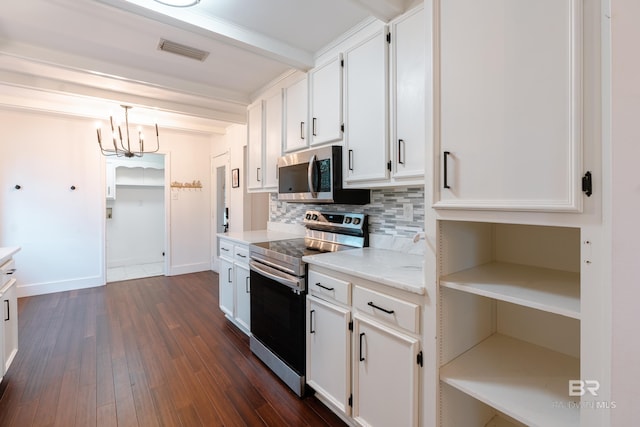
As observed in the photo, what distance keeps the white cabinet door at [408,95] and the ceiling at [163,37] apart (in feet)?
0.53

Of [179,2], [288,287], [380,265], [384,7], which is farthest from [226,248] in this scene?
[384,7]

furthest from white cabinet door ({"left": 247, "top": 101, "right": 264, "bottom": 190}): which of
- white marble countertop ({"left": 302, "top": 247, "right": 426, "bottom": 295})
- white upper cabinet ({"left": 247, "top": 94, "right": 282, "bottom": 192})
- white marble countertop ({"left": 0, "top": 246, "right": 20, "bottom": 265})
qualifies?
white marble countertop ({"left": 0, "top": 246, "right": 20, "bottom": 265})

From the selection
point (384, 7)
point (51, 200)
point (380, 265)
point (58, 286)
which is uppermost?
point (384, 7)

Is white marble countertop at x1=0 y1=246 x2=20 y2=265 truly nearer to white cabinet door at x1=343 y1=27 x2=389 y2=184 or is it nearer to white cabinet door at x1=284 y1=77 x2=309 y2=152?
white cabinet door at x1=284 y1=77 x2=309 y2=152

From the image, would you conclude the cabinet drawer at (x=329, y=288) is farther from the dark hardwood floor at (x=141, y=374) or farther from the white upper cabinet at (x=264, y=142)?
the white upper cabinet at (x=264, y=142)

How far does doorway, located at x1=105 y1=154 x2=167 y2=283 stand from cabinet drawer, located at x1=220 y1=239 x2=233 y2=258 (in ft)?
10.7

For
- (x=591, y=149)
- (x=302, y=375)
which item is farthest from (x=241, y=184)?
(x=591, y=149)

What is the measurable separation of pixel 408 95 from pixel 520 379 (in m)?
1.45

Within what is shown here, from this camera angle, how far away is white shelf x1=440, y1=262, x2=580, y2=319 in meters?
0.96

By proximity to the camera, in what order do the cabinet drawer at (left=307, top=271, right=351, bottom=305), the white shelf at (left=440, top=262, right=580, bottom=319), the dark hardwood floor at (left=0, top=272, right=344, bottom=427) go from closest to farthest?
the white shelf at (left=440, top=262, right=580, bottom=319) → the cabinet drawer at (left=307, top=271, right=351, bottom=305) → the dark hardwood floor at (left=0, top=272, right=344, bottom=427)

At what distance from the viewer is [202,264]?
5441 millimetres

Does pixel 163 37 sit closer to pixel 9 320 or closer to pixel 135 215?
pixel 9 320

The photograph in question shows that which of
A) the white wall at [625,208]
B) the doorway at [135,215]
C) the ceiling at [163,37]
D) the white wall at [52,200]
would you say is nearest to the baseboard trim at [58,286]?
the white wall at [52,200]

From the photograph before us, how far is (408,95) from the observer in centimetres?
167
